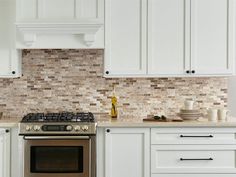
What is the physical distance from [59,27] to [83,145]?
44.8 inches

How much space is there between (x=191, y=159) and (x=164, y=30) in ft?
4.12

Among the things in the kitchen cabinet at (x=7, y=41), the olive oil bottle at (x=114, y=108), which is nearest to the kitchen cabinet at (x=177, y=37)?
the olive oil bottle at (x=114, y=108)

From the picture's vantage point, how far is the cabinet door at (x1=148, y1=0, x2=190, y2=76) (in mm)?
4195

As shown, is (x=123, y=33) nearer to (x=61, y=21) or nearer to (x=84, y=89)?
(x=61, y=21)

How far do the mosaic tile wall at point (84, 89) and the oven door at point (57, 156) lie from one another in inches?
28.1

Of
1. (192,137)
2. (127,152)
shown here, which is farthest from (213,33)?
(127,152)

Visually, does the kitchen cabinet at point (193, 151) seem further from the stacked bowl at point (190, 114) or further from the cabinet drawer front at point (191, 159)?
the stacked bowl at point (190, 114)

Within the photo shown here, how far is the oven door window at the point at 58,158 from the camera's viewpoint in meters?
3.91

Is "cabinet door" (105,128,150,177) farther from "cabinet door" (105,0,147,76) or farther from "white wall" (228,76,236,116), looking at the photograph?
"white wall" (228,76,236,116)

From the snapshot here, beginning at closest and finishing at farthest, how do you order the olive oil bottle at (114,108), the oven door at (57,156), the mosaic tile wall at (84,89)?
1. the oven door at (57,156)
2. the olive oil bottle at (114,108)
3. the mosaic tile wall at (84,89)

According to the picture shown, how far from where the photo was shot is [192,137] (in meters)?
3.98

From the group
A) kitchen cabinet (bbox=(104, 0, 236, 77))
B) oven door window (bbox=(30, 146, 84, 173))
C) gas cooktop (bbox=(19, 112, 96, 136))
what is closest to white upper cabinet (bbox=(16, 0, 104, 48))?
kitchen cabinet (bbox=(104, 0, 236, 77))

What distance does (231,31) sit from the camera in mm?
4195

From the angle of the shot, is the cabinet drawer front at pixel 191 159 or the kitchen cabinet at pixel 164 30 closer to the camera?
the cabinet drawer front at pixel 191 159
